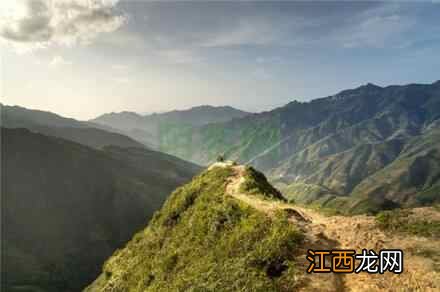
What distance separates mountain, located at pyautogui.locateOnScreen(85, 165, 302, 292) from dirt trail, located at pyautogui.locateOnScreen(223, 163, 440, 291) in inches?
44.4

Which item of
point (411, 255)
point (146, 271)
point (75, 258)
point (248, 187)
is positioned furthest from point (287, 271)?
point (75, 258)

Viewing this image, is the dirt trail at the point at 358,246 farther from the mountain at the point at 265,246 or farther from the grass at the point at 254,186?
the grass at the point at 254,186

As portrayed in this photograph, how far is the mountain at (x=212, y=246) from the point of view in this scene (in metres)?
24.6

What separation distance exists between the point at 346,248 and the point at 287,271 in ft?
18.1

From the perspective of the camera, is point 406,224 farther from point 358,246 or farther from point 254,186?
point 254,186

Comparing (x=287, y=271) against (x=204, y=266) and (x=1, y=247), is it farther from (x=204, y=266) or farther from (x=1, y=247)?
(x=1, y=247)

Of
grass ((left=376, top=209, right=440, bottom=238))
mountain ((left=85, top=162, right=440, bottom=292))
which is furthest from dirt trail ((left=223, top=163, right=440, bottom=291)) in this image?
grass ((left=376, top=209, right=440, bottom=238))

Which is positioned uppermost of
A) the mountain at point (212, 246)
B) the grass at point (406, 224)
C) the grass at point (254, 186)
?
the grass at point (254, 186)

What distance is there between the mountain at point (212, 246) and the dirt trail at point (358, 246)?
3.70 ft

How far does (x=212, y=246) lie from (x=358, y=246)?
43.1ft

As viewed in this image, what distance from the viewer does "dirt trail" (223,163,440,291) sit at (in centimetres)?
2109

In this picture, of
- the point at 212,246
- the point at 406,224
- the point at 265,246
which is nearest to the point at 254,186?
the point at 212,246

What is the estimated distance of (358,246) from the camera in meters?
25.5

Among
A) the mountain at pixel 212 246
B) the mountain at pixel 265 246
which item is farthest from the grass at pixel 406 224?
the mountain at pixel 212 246
